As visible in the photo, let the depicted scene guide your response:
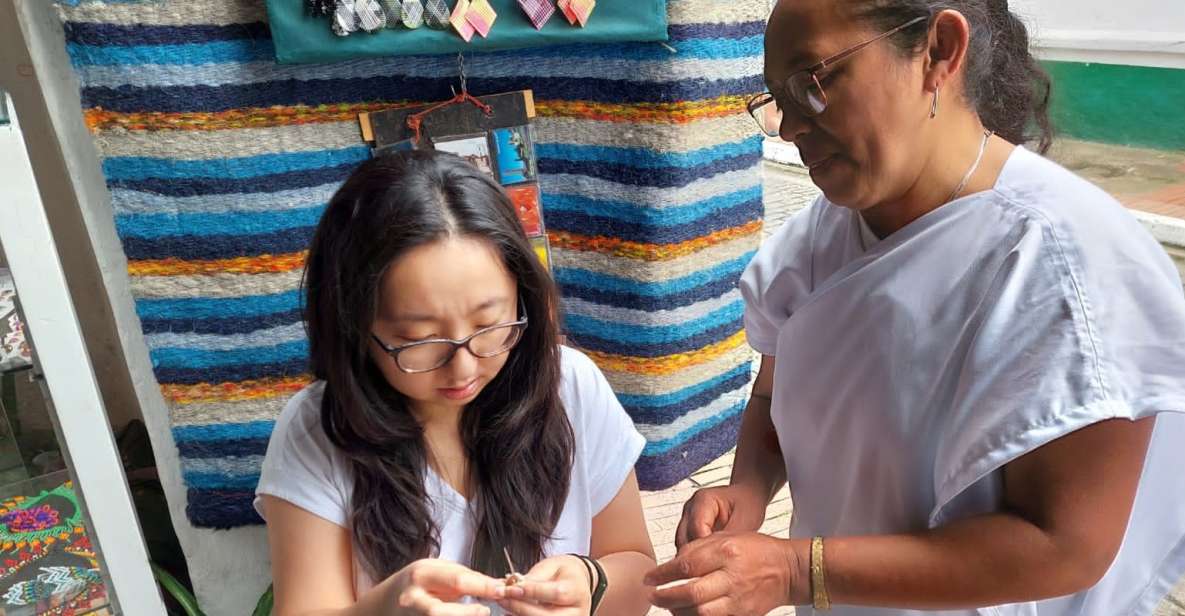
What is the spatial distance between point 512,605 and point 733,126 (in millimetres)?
1849

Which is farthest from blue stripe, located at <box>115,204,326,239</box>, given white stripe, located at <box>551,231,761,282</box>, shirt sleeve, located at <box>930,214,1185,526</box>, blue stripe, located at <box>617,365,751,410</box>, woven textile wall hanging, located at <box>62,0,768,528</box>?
shirt sleeve, located at <box>930,214,1185,526</box>

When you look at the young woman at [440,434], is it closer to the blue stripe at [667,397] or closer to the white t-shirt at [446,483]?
the white t-shirt at [446,483]

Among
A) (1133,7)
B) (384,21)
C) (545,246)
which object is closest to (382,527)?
(384,21)

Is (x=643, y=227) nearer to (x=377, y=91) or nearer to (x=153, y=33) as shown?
(x=377, y=91)

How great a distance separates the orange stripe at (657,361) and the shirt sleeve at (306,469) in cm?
158

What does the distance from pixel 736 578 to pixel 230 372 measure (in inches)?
65.6

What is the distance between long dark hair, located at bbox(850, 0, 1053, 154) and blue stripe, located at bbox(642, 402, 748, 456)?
1.88 metres

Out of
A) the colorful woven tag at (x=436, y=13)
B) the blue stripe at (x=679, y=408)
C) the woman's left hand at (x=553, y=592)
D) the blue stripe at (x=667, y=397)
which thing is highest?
the colorful woven tag at (x=436, y=13)

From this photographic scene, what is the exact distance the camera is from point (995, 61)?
1.04 m

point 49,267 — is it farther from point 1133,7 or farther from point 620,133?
point 1133,7

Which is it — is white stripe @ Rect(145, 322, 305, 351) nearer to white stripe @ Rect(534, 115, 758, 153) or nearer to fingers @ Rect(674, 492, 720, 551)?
white stripe @ Rect(534, 115, 758, 153)

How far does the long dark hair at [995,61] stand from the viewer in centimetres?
94

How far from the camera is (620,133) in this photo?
2465 millimetres

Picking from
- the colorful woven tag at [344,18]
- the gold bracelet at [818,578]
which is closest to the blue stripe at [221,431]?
the colorful woven tag at [344,18]
